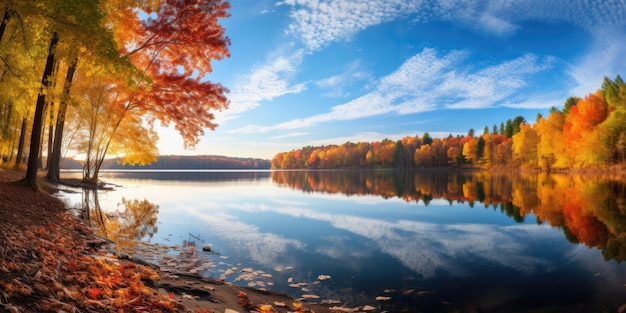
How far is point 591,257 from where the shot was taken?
33.0 ft

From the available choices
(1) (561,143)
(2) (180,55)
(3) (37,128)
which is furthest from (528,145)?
(3) (37,128)

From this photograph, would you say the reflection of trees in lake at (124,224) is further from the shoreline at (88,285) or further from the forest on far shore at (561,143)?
the forest on far shore at (561,143)

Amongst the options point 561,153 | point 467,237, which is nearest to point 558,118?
point 561,153

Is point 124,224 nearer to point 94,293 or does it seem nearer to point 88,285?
point 88,285

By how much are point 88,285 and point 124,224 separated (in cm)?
1013

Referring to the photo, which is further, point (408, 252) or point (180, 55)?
point (180, 55)

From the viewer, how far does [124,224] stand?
45.8ft

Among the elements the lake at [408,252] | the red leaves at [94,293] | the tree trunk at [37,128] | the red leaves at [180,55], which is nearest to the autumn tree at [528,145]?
the lake at [408,252]

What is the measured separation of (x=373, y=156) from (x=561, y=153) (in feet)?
363

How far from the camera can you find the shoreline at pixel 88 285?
4.21 metres

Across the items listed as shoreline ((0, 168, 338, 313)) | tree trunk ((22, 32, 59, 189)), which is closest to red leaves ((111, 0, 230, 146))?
tree trunk ((22, 32, 59, 189))

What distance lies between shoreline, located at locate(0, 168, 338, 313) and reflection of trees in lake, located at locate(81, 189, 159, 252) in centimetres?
236

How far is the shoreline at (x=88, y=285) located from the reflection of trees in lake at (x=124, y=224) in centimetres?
236

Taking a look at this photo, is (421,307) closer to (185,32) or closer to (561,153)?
(185,32)
